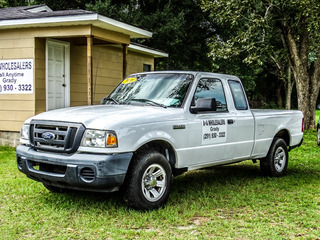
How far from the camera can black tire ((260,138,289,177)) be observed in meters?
7.58

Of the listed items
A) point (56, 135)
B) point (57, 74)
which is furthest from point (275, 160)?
point (57, 74)

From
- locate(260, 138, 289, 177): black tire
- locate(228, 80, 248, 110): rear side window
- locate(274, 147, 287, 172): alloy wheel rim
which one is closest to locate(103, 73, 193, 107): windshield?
locate(228, 80, 248, 110): rear side window

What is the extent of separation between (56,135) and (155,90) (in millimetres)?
1774

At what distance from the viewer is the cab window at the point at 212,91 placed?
20.4ft

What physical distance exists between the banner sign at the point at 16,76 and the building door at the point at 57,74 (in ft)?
1.96

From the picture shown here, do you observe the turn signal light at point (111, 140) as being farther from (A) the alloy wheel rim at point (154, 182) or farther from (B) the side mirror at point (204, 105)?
(B) the side mirror at point (204, 105)

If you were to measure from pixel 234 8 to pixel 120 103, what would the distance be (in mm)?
12247

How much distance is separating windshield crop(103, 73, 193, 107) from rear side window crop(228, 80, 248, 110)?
1.11 metres

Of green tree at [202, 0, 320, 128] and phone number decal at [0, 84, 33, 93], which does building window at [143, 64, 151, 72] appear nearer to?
green tree at [202, 0, 320, 128]

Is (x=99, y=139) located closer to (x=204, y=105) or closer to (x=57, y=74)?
(x=204, y=105)

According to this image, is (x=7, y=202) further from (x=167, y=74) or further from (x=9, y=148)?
(x=9, y=148)

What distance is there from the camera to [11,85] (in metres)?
11.4

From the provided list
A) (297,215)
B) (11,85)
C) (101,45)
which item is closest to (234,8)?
(101,45)

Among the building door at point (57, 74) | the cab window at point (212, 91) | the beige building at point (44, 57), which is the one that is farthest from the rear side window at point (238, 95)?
the building door at point (57, 74)
